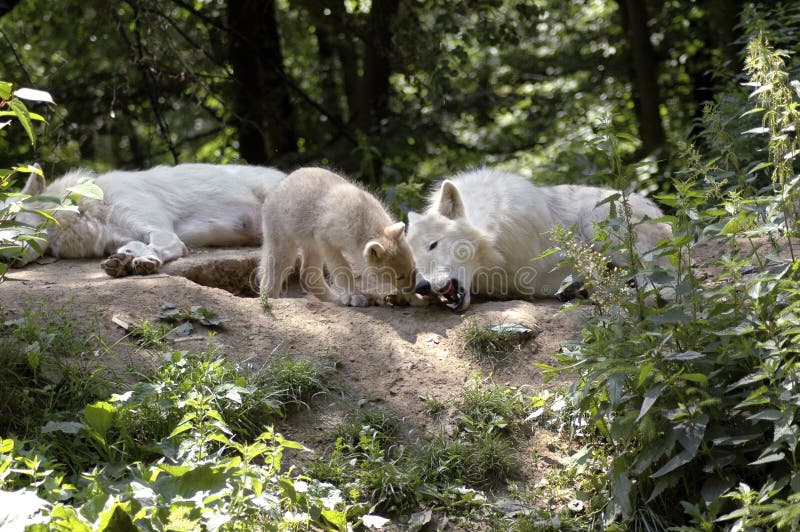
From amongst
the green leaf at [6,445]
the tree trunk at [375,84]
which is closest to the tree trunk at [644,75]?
the tree trunk at [375,84]

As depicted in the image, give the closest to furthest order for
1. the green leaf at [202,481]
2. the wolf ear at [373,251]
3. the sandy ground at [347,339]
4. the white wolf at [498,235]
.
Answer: the green leaf at [202,481], the sandy ground at [347,339], the wolf ear at [373,251], the white wolf at [498,235]

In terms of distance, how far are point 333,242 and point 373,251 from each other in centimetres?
40

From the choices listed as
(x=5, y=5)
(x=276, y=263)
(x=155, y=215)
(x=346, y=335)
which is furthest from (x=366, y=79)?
(x=346, y=335)

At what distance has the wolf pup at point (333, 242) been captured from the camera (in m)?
6.21

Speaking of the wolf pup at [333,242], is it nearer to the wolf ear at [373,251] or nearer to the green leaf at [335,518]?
the wolf ear at [373,251]

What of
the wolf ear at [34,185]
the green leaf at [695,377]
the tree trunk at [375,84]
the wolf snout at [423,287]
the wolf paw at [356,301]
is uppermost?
the tree trunk at [375,84]

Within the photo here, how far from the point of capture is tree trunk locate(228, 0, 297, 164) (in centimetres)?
1055

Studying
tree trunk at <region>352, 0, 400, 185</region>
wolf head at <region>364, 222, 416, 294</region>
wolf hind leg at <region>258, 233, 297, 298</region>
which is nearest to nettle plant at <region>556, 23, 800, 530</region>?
wolf head at <region>364, 222, 416, 294</region>

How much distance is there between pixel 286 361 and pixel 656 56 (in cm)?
858

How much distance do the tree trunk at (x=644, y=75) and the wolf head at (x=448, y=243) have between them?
4843 millimetres

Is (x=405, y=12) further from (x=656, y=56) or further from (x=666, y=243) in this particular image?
(x=666, y=243)

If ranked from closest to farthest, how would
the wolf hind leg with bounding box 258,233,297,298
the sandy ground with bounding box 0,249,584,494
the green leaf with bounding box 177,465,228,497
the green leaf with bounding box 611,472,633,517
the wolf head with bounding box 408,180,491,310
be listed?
the green leaf with bounding box 177,465,228,497
the green leaf with bounding box 611,472,633,517
the sandy ground with bounding box 0,249,584,494
the wolf head with bounding box 408,180,491,310
the wolf hind leg with bounding box 258,233,297,298

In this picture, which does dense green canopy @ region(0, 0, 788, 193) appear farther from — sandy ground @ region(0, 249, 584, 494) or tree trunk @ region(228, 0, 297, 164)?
sandy ground @ region(0, 249, 584, 494)

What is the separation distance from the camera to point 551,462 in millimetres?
4277
